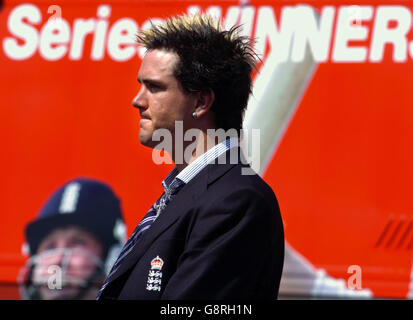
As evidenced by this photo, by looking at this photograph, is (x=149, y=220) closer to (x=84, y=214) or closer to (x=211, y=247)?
(x=211, y=247)

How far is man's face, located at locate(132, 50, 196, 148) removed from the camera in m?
1.81

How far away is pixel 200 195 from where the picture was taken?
1684 mm

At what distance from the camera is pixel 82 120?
430 centimetres

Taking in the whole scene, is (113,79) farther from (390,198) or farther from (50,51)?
(390,198)

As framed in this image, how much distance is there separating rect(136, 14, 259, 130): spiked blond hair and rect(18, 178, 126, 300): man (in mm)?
2437

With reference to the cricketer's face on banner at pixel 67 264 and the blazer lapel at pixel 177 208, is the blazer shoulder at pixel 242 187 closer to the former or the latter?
the blazer lapel at pixel 177 208

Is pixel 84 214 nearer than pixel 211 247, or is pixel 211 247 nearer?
pixel 211 247

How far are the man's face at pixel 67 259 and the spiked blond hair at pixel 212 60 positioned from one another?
251 centimetres

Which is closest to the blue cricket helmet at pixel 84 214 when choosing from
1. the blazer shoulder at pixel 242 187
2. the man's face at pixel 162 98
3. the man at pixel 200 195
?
the man at pixel 200 195

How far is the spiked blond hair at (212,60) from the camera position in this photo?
5.94ft

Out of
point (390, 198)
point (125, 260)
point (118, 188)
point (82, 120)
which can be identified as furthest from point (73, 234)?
point (125, 260)

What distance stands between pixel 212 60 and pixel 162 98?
0.57 feet

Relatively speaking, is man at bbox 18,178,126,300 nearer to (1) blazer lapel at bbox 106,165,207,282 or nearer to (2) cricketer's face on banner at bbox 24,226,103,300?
(2) cricketer's face on banner at bbox 24,226,103,300

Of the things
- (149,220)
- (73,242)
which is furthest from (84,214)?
(149,220)
